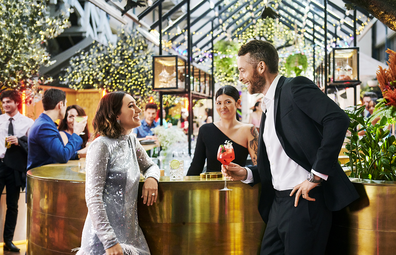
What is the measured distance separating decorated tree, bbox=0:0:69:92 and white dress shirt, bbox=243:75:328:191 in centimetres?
592

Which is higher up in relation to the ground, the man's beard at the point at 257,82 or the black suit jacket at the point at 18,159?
the man's beard at the point at 257,82

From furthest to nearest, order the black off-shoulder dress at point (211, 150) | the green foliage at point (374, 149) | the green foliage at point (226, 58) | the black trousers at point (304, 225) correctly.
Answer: the green foliage at point (226, 58) → the black off-shoulder dress at point (211, 150) → the green foliage at point (374, 149) → the black trousers at point (304, 225)

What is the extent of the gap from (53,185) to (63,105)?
1219 millimetres

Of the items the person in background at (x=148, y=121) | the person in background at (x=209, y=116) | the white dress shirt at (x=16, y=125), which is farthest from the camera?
the person in background at (x=209, y=116)

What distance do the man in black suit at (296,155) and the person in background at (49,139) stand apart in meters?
2.02

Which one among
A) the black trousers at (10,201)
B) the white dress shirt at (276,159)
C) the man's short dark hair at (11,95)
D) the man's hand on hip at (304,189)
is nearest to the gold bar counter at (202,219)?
the white dress shirt at (276,159)

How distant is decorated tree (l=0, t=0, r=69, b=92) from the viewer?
653cm

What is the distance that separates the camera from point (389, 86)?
2.11 meters

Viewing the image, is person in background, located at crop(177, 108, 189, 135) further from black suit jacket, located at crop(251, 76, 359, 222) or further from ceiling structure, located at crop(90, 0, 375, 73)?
black suit jacket, located at crop(251, 76, 359, 222)

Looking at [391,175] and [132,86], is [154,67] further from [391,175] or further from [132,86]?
[132,86]

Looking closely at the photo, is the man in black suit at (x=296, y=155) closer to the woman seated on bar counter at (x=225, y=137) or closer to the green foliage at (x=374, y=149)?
the green foliage at (x=374, y=149)

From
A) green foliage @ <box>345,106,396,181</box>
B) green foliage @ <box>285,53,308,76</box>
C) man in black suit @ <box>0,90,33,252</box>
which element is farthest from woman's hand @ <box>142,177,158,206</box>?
green foliage @ <box>285,53,308,76</box>

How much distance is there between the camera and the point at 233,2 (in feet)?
42.2

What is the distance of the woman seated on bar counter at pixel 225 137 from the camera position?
2.99 meters
